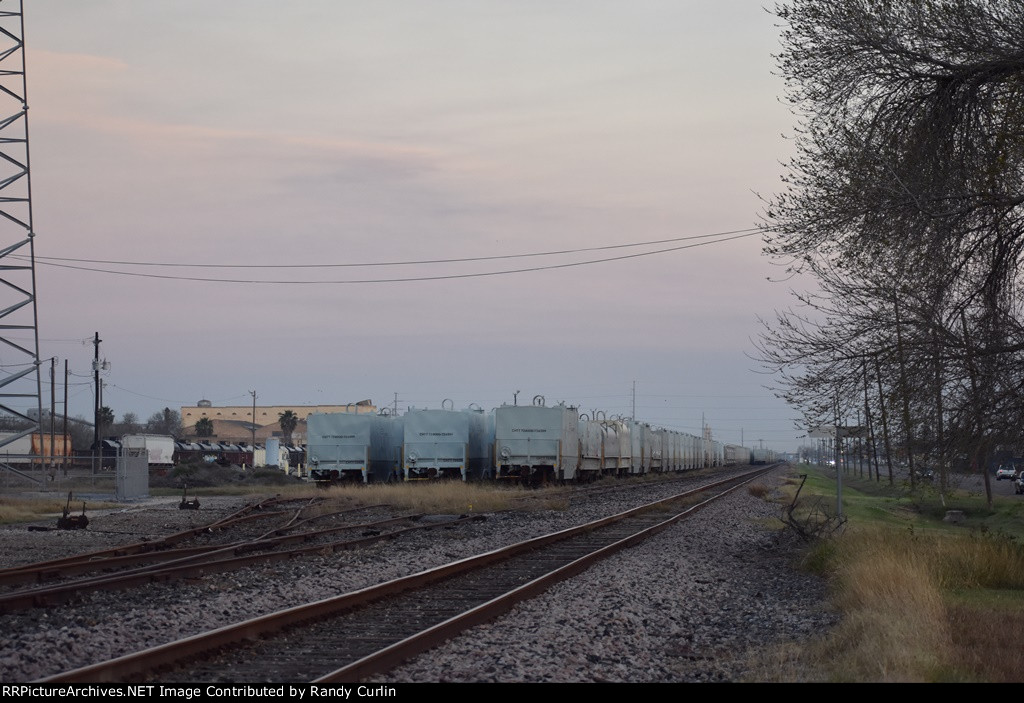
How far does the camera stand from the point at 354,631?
9.49 m

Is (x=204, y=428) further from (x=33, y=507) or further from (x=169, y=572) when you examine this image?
(x=169, y=572)

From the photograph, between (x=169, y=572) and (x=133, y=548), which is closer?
(x=169, y=572)

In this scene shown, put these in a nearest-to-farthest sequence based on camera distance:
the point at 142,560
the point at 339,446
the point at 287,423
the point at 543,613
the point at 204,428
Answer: the point at 543,613
the point at 142,560
the point at 339,446
the point at 287,423
the point at 204,428

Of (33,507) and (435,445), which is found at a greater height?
(435,445)

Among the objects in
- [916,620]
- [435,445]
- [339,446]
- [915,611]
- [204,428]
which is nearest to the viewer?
[916,620]

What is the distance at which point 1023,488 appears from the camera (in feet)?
187

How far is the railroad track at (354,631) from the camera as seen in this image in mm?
7539

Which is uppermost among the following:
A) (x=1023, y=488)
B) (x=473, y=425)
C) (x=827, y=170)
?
(x=827, y=170)

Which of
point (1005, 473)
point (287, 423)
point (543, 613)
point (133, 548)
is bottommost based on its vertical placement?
point (1005, 473)

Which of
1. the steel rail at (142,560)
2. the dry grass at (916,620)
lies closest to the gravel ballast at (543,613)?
the dry grass at (916,620)

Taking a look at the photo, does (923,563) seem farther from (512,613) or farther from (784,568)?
(512,613)

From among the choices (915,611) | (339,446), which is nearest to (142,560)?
(915,611)
